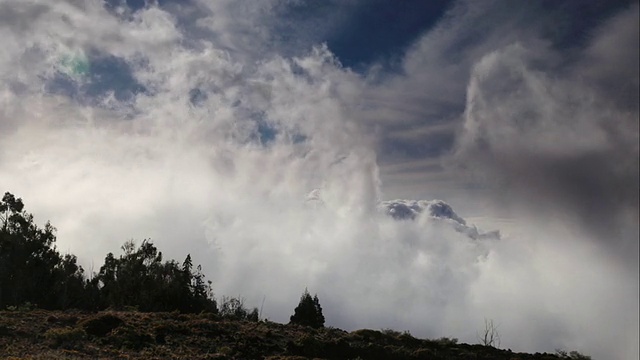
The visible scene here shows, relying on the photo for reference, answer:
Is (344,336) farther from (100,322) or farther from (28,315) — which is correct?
(28,315)

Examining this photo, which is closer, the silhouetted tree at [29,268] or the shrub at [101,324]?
the shrub at [101,324]

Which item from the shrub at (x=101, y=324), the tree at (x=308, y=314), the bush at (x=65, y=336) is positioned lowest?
the bush at (x=65, y=336)

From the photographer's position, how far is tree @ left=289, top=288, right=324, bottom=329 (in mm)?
56866

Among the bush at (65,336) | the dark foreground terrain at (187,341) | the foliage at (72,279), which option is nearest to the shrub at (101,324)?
the dark foreground terrain at (187,341)

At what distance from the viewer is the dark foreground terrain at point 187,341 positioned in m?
27.2

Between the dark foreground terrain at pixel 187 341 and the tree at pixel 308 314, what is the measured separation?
16.6 metres

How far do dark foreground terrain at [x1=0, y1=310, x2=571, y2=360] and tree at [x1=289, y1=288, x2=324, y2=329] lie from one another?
54.4 ft

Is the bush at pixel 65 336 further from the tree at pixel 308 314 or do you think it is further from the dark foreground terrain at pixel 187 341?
the tree at pixel 308 314

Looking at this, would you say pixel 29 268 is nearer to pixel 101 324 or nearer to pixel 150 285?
pixel 150 285

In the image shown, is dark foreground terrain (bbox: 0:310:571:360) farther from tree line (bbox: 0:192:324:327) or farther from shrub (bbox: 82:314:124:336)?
tree line (bbox: 0:192:324:327)

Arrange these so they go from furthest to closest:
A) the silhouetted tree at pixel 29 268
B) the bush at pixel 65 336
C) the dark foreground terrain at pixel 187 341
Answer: the silhouetted tree at pixel 29 268 < the bush at pixel 65 336 < the dark foreground terrain at pixel 187 341

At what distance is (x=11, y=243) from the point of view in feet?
180

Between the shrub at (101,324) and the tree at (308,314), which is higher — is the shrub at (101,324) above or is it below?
below

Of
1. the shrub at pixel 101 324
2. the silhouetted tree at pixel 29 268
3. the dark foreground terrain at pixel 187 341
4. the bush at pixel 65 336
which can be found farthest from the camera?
the silhouetted tree at pixel 29 268
